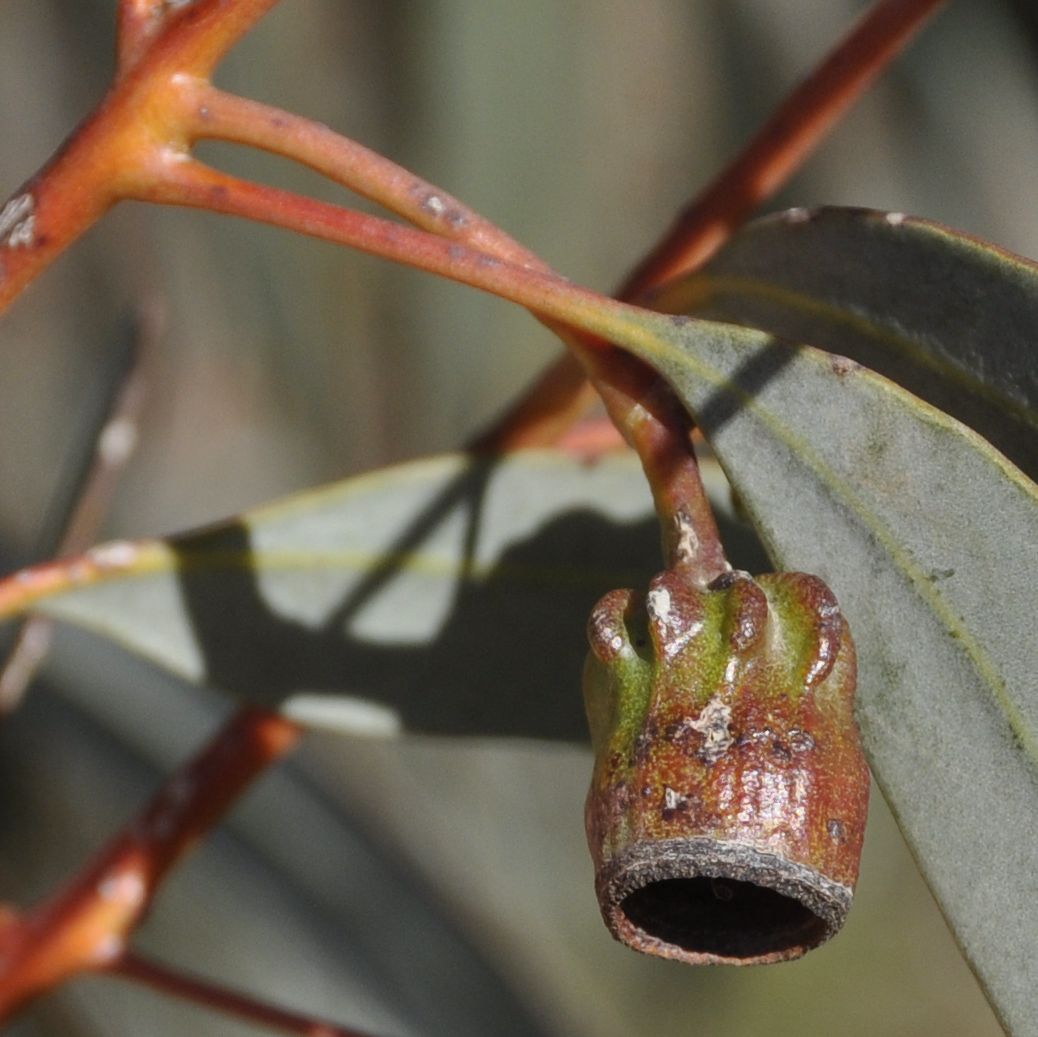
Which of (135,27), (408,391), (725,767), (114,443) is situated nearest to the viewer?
(725,767)

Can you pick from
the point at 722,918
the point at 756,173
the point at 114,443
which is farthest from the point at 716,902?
the point at 114,443

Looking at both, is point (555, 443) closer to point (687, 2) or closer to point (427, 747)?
point (687, 2)

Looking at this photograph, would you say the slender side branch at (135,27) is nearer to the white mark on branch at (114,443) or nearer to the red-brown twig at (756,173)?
the red-brown twig at (756,173)

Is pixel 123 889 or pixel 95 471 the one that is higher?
pixel 95 471

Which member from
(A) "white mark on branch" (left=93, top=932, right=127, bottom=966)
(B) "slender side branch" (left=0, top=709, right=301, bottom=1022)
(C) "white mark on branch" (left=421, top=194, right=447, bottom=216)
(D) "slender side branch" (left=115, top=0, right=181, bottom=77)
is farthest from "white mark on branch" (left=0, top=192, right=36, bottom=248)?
(A) "white mark on branch" (left=93, top=932, right=127, bottom=966)

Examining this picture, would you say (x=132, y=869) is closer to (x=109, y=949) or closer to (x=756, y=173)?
(x=109, y=949)
